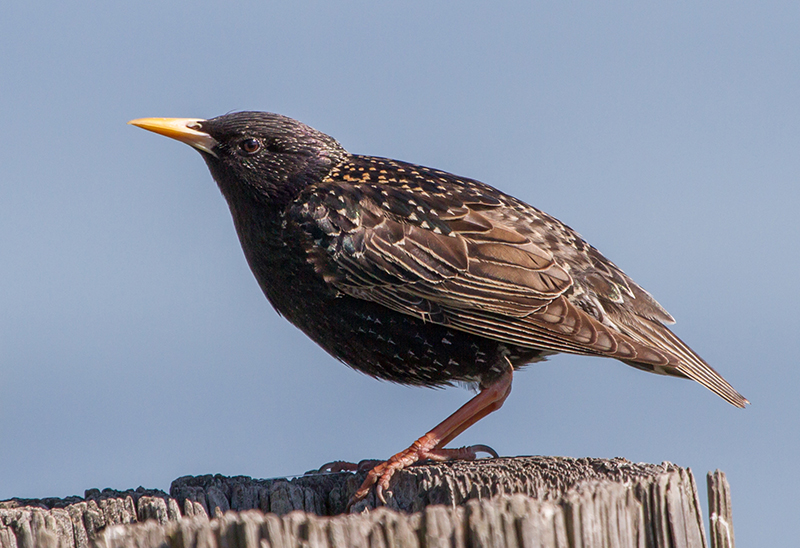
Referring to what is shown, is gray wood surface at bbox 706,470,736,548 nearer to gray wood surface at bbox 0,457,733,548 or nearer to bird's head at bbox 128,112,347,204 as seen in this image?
gray wood surface at bbox 0,457,733,548

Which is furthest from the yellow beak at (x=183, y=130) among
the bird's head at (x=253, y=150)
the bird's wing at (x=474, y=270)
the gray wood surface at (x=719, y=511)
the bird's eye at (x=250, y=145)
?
the gray wood surface at (x=719, y=511)

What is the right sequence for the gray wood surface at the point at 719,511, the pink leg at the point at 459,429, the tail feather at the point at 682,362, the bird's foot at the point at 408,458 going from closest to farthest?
the gray wood surface at the point at 719,511
the bird's foot at the point at 408,458
the pink leg at the point at 459,429
the tail feather at the point at 682,362

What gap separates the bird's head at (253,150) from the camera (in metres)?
4.93

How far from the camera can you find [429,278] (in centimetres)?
446

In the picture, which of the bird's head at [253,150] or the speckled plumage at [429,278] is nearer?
the speckled plumage at [429,278]

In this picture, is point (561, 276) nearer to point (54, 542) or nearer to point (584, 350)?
point (584, 350)

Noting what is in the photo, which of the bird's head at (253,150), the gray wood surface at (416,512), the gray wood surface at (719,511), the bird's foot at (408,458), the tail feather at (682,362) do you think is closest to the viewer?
the gray wood surface at (416,512)

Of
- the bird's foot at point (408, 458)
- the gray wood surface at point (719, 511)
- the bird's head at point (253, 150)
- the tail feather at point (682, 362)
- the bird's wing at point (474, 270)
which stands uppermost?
the bird's head at point (253, 150)

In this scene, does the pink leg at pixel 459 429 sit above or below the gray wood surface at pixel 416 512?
above

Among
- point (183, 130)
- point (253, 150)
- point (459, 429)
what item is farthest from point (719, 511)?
point (183, 130)

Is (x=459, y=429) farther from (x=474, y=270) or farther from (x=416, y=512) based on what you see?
(x=416, y=512)

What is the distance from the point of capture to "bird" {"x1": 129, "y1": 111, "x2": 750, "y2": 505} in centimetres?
445

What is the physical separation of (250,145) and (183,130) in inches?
14.7

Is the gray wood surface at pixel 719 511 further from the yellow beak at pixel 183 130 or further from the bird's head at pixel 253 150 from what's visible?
the yellow beak at pixel 183 130
